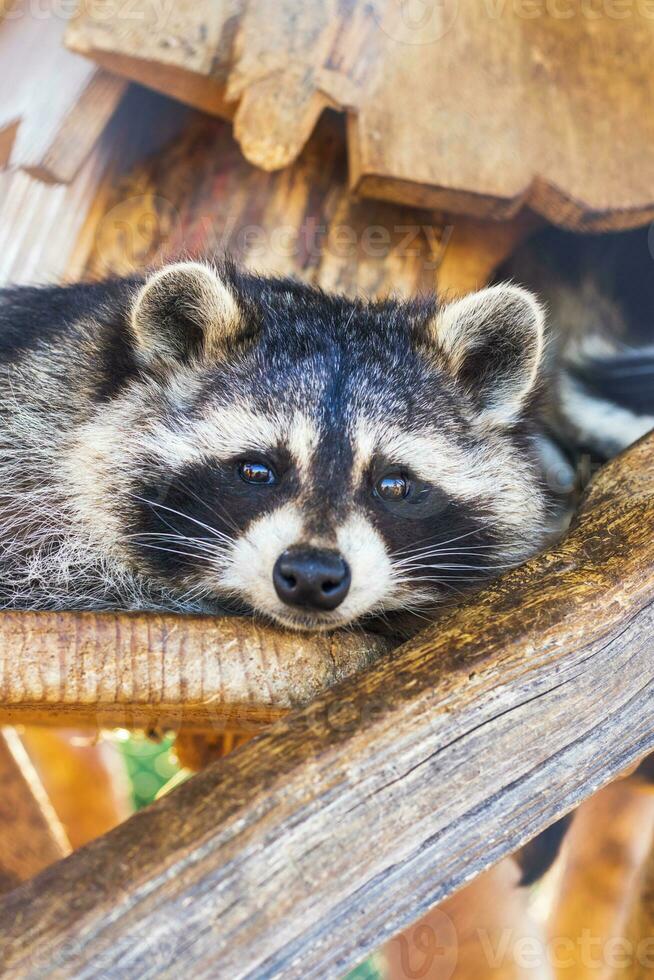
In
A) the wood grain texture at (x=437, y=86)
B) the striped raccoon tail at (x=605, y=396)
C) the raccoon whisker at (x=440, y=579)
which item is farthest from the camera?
the striped raccoon tail at (x=605, y=396)

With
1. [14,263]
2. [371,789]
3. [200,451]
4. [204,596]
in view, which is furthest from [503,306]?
[14,263]

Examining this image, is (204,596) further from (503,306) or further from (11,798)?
(11,798)

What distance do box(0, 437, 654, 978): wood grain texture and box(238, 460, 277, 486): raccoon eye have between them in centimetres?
55

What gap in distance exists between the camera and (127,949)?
1372mm

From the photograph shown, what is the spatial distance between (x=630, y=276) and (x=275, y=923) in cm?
313

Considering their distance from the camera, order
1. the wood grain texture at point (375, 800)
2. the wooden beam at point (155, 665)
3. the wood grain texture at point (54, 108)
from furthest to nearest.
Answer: the wood grain texture at point (54, 108)
the wooden beam at point (155, 665)
the wood grain texture at point (375, 800)

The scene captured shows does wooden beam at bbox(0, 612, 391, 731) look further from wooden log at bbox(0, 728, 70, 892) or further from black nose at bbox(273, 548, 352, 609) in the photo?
wooden log at bbox(0, 728, 70, 892)

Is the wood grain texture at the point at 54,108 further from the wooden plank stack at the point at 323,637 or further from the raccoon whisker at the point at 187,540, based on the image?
the raccoon whisker at the point at 187,540

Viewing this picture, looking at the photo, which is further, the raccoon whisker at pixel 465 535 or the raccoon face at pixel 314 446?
the raccoon whisker at pixel 465 535

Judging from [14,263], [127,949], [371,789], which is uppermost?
[371,789]

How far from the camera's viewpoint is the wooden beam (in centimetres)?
192

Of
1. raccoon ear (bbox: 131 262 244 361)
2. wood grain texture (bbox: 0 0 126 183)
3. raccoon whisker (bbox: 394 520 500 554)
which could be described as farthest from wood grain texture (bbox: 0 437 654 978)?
wood grain texture (bbox: 0 0 126 183)

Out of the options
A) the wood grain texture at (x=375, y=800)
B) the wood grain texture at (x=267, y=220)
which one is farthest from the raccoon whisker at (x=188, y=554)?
the wood grain texture at (x=267, y=220)

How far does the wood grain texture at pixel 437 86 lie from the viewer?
3045 millimetres
